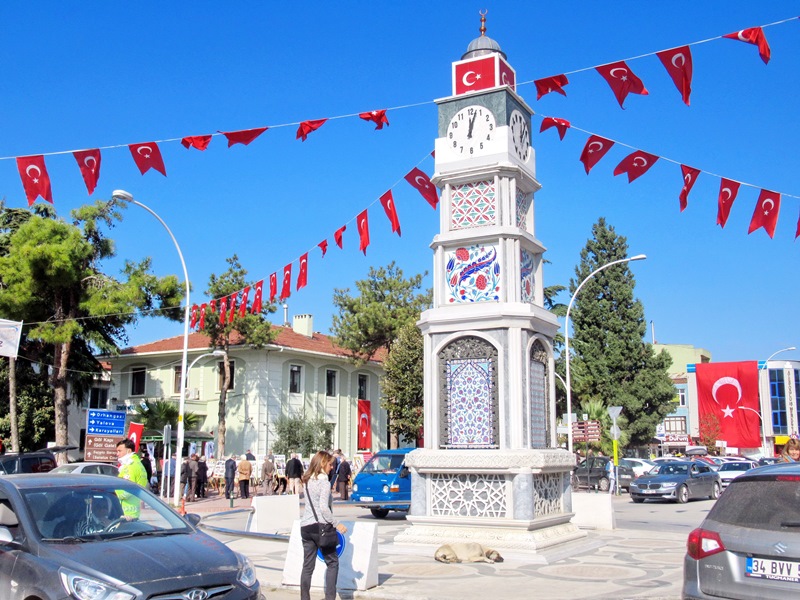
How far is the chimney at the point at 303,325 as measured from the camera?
52531 millimetres

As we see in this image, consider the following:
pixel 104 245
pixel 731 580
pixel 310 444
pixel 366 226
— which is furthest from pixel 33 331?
pixel 731 580

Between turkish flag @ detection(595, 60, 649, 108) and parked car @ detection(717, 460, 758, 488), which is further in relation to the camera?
parked car @ detection(717, 460, 758, 488)

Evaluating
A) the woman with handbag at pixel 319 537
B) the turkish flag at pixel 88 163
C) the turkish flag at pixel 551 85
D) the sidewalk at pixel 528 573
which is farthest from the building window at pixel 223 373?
the woman with handbag at pixel 319 537

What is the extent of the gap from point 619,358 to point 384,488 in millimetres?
31445

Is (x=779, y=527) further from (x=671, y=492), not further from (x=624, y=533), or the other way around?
(x=671, y=492)

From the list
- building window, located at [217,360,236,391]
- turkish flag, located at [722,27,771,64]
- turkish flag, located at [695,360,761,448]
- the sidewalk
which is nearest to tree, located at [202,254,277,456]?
building window, located at [217,360,236,391]

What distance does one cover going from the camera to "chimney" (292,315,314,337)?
52531 millimetres

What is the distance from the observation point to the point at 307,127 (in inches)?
572

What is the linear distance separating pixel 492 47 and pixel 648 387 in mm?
38740

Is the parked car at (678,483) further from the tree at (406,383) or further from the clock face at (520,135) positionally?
the clock face at (520,135)

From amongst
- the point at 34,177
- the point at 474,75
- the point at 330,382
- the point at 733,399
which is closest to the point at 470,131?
the point at 474,75

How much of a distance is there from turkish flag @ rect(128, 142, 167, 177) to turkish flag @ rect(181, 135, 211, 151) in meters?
0.54

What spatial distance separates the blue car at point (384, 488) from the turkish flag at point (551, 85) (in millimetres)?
10754

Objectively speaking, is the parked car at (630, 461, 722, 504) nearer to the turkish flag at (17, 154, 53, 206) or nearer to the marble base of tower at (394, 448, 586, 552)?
the marble base of tower at (394, 448, 586, 552)
